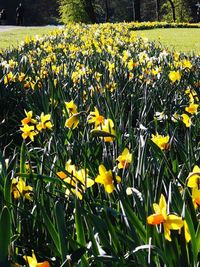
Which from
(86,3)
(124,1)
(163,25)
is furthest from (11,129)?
(124,1)

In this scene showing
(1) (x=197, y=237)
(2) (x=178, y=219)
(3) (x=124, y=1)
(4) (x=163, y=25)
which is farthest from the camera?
(3) (x=124, y=1)

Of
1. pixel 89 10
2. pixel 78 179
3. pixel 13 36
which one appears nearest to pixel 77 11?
pixel 89 10

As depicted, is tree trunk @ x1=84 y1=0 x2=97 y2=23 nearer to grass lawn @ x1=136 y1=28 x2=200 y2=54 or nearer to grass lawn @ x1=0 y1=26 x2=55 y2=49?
grass lawn @ x1=0 y1=26 x2=55 y2=49

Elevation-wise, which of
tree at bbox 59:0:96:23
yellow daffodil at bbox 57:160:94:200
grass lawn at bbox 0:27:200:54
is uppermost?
tree at bbox 59:0:96:23

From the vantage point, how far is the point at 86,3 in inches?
1272

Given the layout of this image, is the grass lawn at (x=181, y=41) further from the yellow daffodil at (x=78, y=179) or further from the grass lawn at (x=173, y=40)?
the yellow daffodil at (x=78, y=179)

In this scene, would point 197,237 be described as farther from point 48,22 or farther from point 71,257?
point 48,22

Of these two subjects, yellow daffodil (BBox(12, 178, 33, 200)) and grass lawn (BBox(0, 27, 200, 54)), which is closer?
yellow daffodil (BBox(12, 178, 33, 200))

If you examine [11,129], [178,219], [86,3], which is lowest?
[11,129]

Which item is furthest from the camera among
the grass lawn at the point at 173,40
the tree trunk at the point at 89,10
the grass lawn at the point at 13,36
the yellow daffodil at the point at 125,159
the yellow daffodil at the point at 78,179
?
the tree trunk at the point at 89,10

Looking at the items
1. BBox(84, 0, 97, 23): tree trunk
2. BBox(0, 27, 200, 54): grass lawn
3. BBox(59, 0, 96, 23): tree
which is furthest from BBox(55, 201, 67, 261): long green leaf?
BBox(84, 0, 97, 23): tree trunk

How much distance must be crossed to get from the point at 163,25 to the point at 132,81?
21.0m

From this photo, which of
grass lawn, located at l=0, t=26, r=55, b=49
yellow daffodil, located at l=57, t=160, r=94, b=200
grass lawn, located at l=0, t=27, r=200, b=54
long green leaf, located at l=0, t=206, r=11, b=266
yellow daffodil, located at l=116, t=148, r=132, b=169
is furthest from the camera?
grass lawn, located at l=0, t=26, r=55, b=49

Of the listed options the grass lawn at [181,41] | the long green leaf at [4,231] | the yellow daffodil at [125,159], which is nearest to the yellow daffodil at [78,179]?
the yellow daffodil at [125,159]
